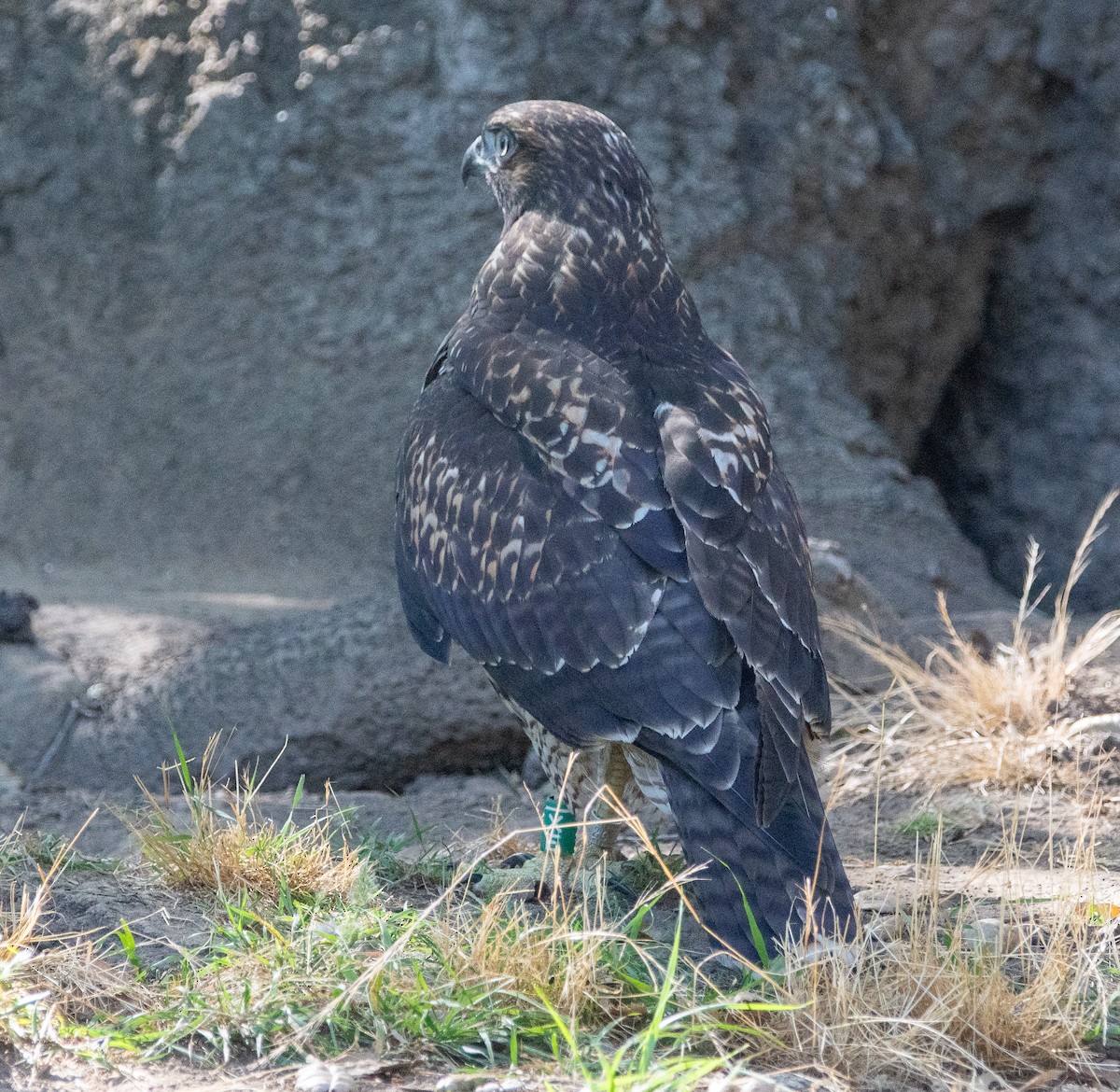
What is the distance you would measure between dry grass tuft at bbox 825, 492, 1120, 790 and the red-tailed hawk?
4.26 ft

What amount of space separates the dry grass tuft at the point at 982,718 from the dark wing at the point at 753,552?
1219 mm

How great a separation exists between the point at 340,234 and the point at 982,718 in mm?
3974

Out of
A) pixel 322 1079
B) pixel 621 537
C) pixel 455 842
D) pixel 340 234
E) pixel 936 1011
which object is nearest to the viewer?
pixel 322 1079

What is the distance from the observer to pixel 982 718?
455 cm

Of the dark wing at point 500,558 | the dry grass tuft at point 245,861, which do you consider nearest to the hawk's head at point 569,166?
the dark wing at point 500,558

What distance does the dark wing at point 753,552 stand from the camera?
9.80 feet

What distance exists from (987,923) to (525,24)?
198 inches

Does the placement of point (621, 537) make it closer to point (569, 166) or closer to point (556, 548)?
point (556, 548)

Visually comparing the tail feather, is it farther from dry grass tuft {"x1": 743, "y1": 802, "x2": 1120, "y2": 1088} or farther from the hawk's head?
the hawk's head

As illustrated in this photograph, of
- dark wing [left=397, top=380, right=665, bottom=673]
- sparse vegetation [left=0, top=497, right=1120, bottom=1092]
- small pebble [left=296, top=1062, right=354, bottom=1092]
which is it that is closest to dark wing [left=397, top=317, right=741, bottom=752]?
dark wing [left=397, top=380, right=665, bottom=673]

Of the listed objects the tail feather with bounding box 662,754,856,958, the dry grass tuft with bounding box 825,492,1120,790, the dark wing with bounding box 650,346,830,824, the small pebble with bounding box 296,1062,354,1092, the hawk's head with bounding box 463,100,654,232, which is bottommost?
the dry grass tuft with bounding box 825,492,1120,790

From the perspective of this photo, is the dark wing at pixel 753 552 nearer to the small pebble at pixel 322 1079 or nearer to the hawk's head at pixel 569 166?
the hawk's head at pixel 569 166

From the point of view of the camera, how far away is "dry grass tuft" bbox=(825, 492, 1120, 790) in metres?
4.37

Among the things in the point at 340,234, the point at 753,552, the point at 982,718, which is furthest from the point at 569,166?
the point at 340,234
